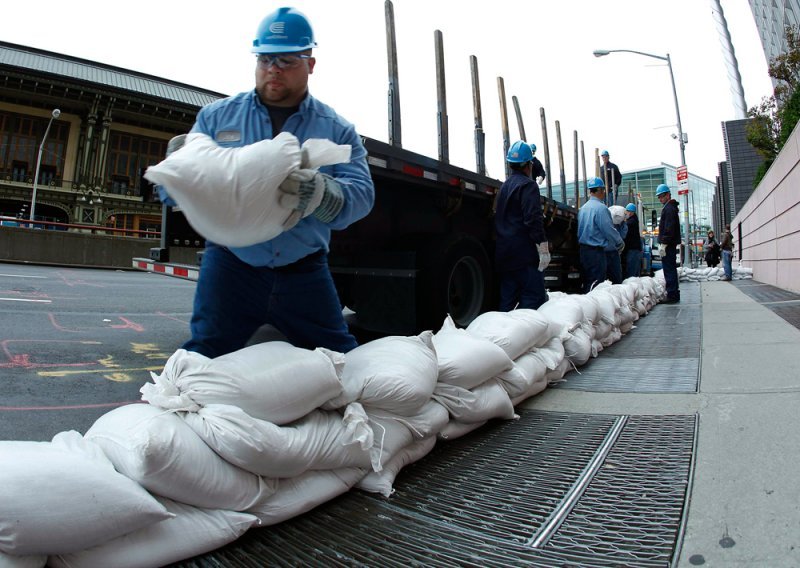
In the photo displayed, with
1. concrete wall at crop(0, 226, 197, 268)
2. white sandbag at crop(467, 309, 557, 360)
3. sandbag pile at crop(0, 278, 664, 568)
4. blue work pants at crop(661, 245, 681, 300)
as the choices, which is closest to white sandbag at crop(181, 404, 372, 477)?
sandbag pile at crop(0, 278, 664, 568)

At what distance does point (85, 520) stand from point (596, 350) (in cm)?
374

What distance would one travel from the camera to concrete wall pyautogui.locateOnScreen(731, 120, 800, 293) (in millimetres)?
9023

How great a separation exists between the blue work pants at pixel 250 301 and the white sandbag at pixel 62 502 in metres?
0.72

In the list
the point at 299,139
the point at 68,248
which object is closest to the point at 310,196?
the point at 299,139

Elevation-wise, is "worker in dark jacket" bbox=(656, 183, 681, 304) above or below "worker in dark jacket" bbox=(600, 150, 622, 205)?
below

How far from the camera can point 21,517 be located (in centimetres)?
116

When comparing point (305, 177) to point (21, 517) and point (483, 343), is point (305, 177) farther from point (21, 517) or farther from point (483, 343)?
point (483, 343)

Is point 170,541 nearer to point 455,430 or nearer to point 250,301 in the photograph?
point 250,301

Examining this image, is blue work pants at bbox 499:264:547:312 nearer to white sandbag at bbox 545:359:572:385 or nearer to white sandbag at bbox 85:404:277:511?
white sandbag at bbox 545:359:572:385

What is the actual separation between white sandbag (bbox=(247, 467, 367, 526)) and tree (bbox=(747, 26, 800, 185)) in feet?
53.7

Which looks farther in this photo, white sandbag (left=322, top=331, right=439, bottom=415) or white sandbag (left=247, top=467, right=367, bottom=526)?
white sandbag (left=322, top=331, right=439, bottom=415)

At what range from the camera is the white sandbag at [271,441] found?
1547 millimetres

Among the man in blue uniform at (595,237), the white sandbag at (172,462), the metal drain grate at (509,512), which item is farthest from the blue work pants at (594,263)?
the white sandbag at (172,462)

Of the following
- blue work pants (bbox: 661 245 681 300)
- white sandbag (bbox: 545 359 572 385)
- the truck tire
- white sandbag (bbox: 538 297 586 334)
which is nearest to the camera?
white sandbag (bbox: 545 359 572 385)
